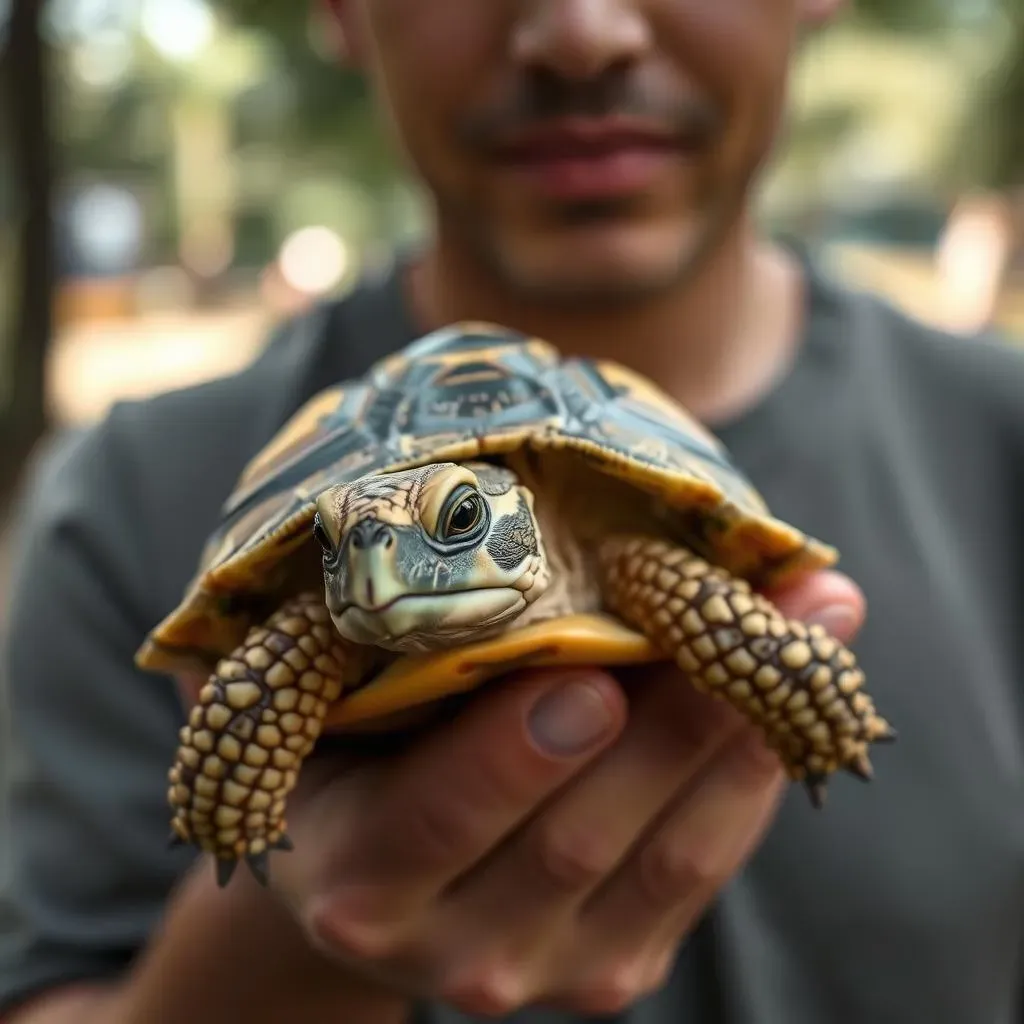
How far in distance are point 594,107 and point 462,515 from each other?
2.33 ft

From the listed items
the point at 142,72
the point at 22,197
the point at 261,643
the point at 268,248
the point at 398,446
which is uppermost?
the point at 398,446

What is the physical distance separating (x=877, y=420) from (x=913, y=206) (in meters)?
12.1

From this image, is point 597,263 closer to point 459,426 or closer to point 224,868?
point 459,426

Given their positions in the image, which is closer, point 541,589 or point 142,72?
point 541,589

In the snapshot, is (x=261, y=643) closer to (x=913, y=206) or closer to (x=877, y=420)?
(x=877, y=420)

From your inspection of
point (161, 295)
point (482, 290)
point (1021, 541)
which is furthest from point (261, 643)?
point (161, 295)

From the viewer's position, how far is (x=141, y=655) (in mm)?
935

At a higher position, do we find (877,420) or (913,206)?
(877,420)

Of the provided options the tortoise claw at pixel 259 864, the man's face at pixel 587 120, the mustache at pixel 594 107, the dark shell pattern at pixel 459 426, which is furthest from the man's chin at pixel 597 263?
the tortoise claw at pixel 259 864

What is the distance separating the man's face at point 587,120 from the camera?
1.19 metres

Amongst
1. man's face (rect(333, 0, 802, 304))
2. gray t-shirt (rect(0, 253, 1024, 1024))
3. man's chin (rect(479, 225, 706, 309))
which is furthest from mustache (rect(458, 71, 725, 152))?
gray t-shirt (rect(0, 253, 1024, 1024))

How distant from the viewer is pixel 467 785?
823 mm

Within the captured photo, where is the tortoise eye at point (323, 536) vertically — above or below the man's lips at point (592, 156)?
below

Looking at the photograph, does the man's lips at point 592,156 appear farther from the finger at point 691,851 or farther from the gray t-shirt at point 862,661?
the finger at point 691,851
